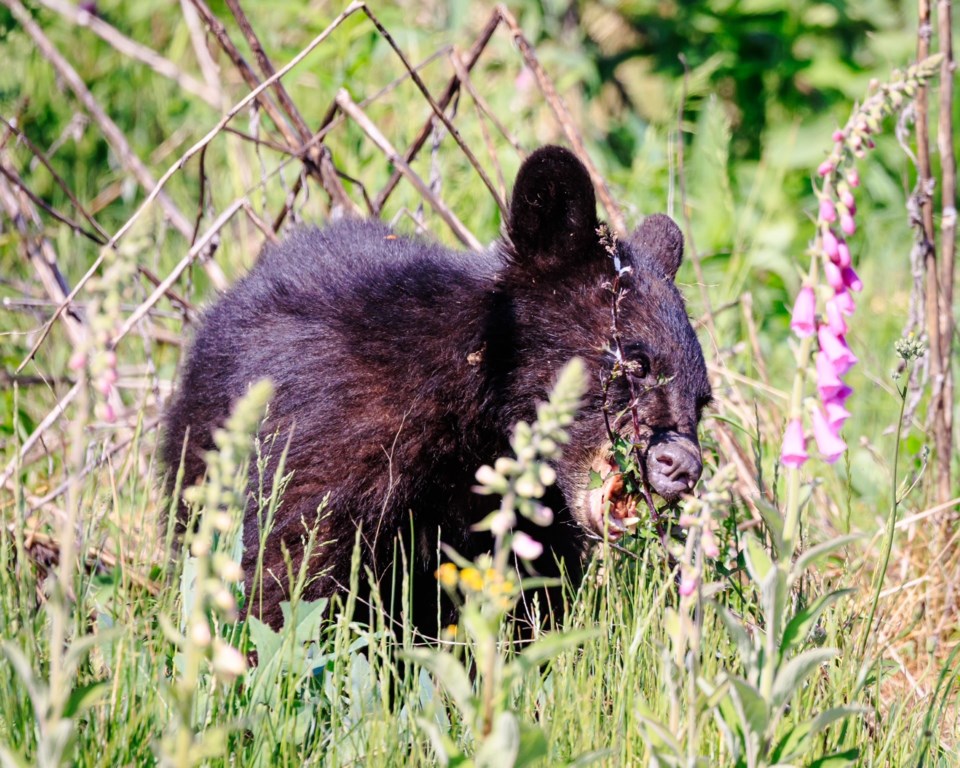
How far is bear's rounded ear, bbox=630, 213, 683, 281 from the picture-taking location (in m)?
3.76

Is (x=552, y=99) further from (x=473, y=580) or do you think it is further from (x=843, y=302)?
(x=473, y=580)

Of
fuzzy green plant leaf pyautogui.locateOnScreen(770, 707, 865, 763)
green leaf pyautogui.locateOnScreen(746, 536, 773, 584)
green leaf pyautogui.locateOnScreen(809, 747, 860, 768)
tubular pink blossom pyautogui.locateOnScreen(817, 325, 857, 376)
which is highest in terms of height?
tubular pink blossom pyautogui.locateOnScreen(817, 325, 857, 376)

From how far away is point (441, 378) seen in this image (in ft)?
10.6

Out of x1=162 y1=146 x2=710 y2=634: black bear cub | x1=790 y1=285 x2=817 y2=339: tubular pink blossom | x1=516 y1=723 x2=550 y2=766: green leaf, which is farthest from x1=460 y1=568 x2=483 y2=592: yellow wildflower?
x1=162 y1=146 x2=710 y2=634: black bear cub

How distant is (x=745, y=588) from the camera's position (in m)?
3.09

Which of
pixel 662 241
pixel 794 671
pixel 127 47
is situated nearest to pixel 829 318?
pixel 794 671

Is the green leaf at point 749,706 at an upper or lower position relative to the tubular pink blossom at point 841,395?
lower

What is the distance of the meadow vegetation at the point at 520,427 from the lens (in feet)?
6.07

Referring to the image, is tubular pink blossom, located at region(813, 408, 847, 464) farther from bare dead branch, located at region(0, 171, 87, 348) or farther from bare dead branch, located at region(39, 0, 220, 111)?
bare dead branch, located at region(39, 0, 220, 111)

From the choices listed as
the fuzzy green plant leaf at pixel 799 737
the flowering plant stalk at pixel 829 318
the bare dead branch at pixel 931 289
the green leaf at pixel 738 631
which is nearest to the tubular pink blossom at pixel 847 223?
the flowering plant stalk at pixel 829 318

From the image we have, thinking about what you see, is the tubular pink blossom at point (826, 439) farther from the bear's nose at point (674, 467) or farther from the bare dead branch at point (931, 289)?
the bare dead branch at point (931, 289)

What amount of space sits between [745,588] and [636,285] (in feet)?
2.87

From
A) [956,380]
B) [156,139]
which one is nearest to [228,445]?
[956,380]

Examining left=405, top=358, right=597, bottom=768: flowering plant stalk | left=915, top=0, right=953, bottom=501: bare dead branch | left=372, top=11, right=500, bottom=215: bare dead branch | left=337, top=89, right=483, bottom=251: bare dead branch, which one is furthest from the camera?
left=372, top=11, right=500, bottom=215: bare dead branch
